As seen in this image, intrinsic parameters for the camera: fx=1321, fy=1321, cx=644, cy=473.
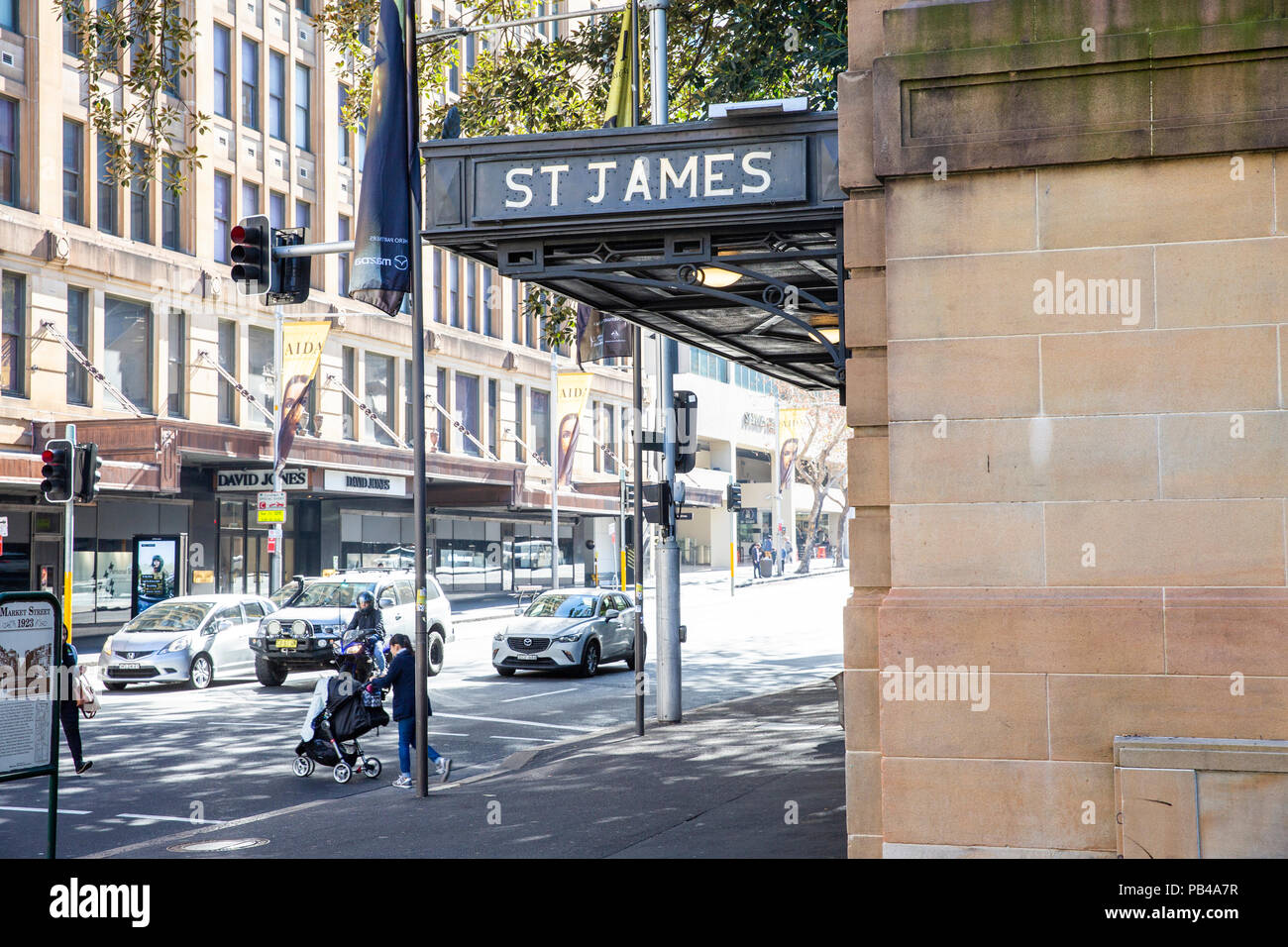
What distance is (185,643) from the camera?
73.4 feet

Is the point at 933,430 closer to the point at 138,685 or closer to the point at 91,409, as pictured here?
the point at 138,685

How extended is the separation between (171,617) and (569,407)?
2162 cm

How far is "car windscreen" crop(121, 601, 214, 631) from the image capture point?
22875 millimetres

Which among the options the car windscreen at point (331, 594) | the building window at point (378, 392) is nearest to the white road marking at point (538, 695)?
the car windscreen at point (331, 594)

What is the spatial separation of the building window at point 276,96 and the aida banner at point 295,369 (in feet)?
31.8

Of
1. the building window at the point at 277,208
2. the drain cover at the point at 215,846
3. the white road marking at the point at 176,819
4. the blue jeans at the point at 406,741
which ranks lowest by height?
the white road marking at the point at 176,819

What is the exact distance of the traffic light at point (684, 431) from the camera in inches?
669

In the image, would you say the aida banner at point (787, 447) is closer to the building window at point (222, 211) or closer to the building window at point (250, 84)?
the building window at point (250, 84)

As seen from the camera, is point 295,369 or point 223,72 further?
point 223,72

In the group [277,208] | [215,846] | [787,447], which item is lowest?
[215,846]

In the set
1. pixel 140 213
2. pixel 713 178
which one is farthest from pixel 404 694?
pixel 140 213

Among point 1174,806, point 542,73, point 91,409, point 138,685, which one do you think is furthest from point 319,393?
point 1174,806

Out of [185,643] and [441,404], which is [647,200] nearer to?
[185,643]

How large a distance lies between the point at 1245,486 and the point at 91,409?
30.4 meters
